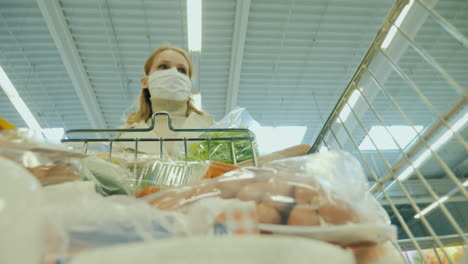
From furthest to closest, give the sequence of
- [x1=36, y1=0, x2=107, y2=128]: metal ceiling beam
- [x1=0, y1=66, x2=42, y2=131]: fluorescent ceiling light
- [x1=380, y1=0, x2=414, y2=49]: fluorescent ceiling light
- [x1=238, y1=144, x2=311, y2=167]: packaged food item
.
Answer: [x1=0, y1=66, x2=42, y2=131]: fluorescent ceiling light
[x1=36, y1=0, x2=107, y2=128]: metal ceiling beam
[x1=238, y1=144, x2=311, y2=167]: packaged food item
[x1=380, y1=0, x2=414, y2=49]: fluorescent ceiling light

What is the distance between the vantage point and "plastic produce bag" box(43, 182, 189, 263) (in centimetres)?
28

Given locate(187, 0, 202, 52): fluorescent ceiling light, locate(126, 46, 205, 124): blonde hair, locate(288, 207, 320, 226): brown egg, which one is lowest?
locate(288, 207, 320, 226): brown egg

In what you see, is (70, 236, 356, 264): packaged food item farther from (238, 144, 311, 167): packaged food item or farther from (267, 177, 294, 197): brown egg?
(238, 144, 311, 167): packaged food item

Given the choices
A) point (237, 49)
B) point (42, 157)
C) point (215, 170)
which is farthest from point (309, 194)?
point (237, 49)

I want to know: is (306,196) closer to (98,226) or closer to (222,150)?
(98,226)

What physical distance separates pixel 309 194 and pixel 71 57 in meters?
4.36

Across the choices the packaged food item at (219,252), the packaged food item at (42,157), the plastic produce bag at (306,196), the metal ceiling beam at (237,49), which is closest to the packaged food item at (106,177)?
the packaged food item at (42,157)

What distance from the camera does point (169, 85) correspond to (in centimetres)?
167

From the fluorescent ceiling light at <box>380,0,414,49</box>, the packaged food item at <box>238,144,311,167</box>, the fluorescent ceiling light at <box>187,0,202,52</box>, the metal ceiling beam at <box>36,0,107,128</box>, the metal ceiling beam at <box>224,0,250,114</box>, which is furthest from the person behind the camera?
the metal ceiling beam at <box>224,0,250,114</box>

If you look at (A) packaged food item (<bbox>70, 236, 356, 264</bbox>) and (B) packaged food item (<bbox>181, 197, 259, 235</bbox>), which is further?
(B) packaged food item (<bbox>181, 197, 259, 235</bbox>)

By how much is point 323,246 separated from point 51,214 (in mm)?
240

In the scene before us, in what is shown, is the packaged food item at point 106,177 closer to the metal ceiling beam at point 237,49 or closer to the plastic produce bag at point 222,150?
the plastic produce bag at point 222,150

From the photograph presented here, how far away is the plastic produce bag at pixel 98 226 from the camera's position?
278 millimetres

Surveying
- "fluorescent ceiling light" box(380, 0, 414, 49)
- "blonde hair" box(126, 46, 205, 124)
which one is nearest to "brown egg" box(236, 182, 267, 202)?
"fluorescent ceiling light" box(380, 0, 414, 49)
